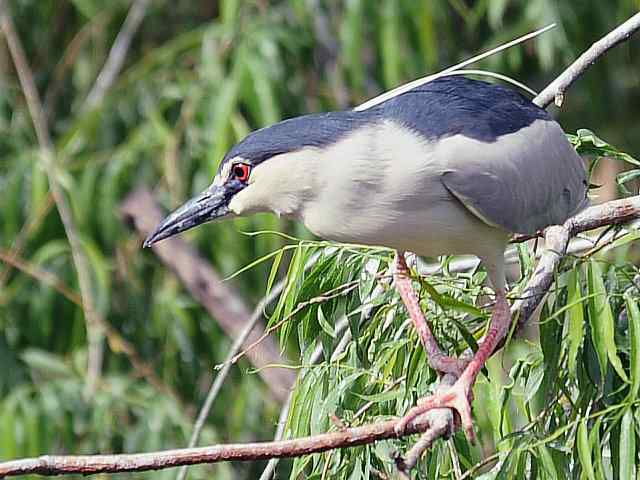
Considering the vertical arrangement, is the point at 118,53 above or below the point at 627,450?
above

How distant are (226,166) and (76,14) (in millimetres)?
2594

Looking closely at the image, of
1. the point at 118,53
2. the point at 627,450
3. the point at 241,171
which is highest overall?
the point at 118,53

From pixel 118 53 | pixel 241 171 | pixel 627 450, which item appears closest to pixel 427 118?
pixel 241 171

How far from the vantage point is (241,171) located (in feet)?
5.22

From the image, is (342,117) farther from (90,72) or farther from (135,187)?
(90,72)

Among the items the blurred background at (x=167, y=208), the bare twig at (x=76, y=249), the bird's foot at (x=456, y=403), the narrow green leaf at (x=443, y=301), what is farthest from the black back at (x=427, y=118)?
the bare twig at (x=76, y=249)

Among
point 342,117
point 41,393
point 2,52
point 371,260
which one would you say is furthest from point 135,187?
point 342,117

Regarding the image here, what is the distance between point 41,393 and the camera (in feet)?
9.33

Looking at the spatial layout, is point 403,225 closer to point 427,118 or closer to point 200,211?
point 427,118

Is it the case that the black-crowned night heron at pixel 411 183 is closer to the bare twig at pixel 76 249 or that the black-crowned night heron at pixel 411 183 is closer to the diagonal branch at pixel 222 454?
the diagonal branch at pixel 222 454

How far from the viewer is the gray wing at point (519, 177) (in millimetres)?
1552

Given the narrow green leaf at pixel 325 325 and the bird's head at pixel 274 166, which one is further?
the narrow green leaf at pixel 325 325

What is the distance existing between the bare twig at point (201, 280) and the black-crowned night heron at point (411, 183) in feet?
4.50

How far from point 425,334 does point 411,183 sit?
0.20m
